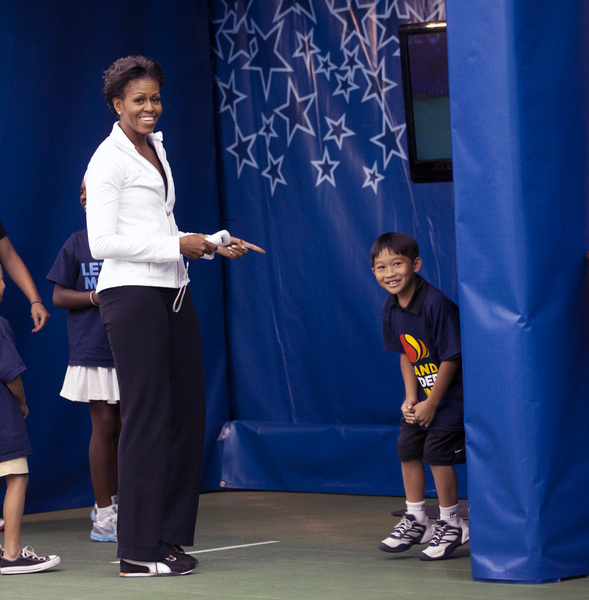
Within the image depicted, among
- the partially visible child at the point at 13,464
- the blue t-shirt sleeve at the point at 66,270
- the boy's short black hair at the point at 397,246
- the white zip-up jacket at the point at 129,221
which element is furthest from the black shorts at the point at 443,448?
the blue t-shirt sleeve at the point at 66,270

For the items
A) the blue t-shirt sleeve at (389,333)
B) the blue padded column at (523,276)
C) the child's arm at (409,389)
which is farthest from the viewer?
the blue t-shirt sleeve at (389,333)

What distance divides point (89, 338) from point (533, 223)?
2.18m

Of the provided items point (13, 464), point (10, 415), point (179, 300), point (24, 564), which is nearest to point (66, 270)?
point (10, 415)

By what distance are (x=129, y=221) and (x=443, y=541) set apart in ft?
4.62

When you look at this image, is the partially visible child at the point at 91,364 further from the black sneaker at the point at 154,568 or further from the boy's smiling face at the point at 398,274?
the boy's smiling face at the point at 398,274

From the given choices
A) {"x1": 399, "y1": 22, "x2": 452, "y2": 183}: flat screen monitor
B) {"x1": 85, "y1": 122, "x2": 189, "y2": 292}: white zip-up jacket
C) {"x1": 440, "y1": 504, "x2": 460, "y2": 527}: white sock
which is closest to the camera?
{"x1": 85, "y1": 122, "x2": 189, "y2": 292}: white zip-up jacket

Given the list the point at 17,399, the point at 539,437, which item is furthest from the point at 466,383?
the point at 17,399

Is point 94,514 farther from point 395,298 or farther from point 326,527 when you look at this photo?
point 395,298

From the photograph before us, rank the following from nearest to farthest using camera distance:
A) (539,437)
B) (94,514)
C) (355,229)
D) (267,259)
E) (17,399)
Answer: (539,437) < (17,399) < (94,514) < (355,229) < (267,259)

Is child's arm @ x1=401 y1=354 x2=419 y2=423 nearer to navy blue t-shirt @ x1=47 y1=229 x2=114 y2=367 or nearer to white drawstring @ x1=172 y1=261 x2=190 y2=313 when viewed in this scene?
white drawstring @ x1=172 y1=261 x2=190 y2=313

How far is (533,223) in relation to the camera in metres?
3.06

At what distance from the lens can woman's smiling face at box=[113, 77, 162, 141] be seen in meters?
3.45

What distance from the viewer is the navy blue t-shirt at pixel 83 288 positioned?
15.1 ft

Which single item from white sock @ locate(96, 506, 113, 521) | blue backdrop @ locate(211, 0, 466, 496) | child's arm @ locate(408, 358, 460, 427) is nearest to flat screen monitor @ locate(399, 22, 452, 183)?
blue backdrop @ locate(211, 0, 466, 496)
